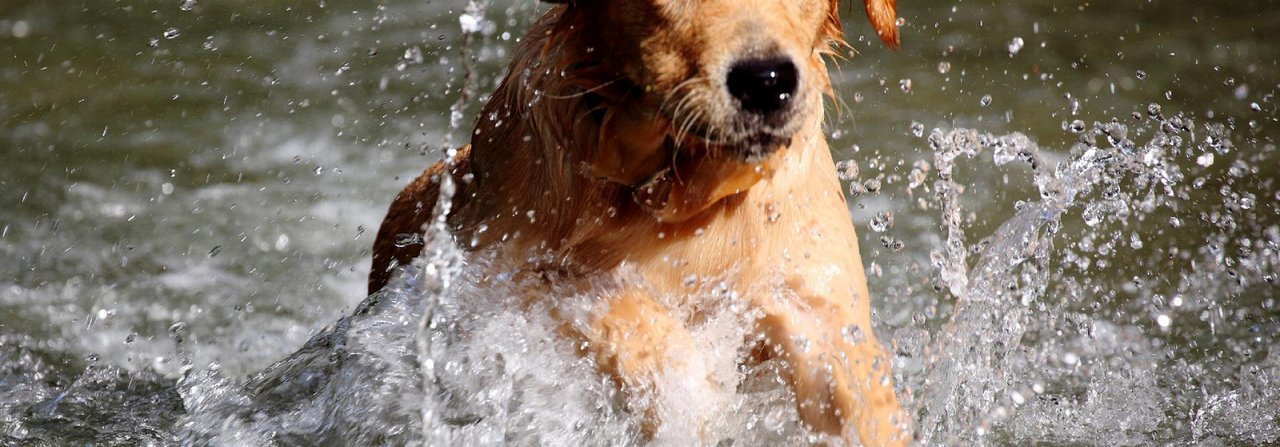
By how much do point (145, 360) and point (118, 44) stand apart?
321 cm

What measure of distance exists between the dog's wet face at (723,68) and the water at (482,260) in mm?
541

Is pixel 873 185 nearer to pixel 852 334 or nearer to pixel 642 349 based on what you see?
pixel 852 334

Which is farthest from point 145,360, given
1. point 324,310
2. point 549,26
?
point 549,26

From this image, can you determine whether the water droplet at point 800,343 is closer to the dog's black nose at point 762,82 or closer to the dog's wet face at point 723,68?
the dog's wet face at point 723,68

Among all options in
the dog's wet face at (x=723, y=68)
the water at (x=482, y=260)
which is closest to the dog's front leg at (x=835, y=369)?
the water at (x=482, y=260)

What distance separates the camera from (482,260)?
3.83m

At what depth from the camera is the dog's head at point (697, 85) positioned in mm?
3152

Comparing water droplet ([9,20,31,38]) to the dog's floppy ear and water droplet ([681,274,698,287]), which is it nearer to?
water droplet ([681,274,698,287])

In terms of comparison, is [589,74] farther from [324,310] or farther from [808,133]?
[324,310]

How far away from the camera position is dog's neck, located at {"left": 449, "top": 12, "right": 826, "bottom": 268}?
3471mm

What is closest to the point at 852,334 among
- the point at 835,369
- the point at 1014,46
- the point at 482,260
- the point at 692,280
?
the point at 835,369

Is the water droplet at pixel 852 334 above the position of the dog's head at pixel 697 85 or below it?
below

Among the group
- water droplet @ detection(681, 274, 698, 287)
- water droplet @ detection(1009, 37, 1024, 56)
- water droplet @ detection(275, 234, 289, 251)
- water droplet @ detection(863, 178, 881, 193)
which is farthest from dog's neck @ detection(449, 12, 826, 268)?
water droplet @ detection(1009, 37, 1024, 56)

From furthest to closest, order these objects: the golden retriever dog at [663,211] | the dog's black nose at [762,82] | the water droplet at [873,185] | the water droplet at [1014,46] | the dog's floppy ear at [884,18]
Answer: the water droplet at [1014,46] < the water droplet at [873,185] < the dog's floppy ear at [884,18] < the golden retriever dog at [663,211] < the dog's black nose at [762,82]
